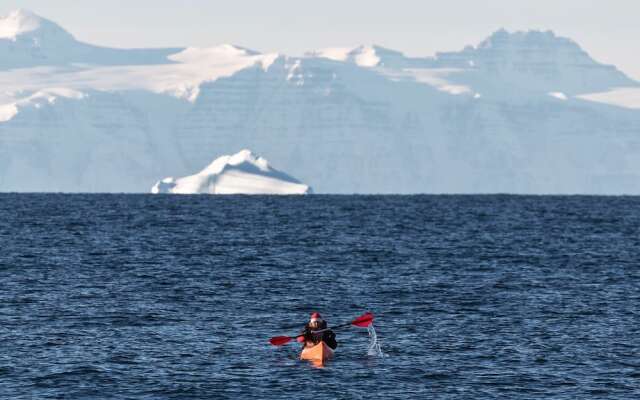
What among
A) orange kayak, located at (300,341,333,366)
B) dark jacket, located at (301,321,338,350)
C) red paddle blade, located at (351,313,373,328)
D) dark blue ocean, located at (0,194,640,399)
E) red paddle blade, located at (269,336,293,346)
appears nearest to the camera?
dark blue ocean, located at (0,194,640,399)

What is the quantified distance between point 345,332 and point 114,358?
1238 centimetres

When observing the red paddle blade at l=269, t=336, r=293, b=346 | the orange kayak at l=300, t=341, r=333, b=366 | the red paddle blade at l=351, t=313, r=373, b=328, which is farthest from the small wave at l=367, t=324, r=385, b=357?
the red paddle blade at l=269, t=336, r=293, b=346

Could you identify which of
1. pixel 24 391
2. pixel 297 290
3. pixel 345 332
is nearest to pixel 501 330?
pixel 345 332

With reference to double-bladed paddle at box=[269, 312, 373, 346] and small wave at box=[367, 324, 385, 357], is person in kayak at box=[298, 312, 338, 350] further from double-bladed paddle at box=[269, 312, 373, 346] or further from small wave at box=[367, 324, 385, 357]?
small wave at box=[367, 324, 385, 357]

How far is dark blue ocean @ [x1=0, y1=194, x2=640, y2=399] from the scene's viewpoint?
4334 centimetres

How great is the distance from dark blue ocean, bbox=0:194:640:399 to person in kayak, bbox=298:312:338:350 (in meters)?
0.76

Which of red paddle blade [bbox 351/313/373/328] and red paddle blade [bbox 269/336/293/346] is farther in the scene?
red paddle blade [bbox 351/313/373/328]

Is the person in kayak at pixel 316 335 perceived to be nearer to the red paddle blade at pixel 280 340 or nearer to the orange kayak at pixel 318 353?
the orange kayak at pixel 318 353

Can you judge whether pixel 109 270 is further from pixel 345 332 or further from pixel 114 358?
pixel 114 358

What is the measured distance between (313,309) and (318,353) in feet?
42.6

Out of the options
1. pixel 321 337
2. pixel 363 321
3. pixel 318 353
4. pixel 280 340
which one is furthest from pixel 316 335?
pixel 363 321

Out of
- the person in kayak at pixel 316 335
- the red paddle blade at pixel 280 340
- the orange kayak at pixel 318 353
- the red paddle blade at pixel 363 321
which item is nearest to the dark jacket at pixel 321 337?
the person in kayak at pixel 316 335

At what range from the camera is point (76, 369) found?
4469 cm

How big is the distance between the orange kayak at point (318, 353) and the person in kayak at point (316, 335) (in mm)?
374
